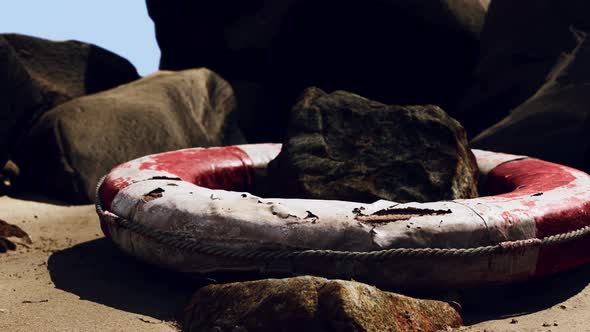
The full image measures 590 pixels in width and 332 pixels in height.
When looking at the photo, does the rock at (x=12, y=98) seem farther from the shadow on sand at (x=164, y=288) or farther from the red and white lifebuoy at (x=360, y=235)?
the red and white lifebuoy at (x=360, y=235)

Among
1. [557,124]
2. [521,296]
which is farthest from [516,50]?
[521,296]

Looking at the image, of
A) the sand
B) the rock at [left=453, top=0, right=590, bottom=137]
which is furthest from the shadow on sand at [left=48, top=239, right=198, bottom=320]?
→ the rock at [left=453, top=0, right=590, bottom=137]

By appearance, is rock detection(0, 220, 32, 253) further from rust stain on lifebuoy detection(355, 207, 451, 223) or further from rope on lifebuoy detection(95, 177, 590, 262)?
rust stain on lifebuoy detection(355, 207, 451, 223)

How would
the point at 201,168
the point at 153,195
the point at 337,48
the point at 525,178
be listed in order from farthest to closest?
the point at 337,48 → the point at 201,168 → the point at 525,178 → the point at 153,195

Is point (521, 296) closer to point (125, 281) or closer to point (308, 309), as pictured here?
point (308, 309)

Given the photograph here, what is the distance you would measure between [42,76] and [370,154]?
3.40 meters

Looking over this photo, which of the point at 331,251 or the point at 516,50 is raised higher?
the point at 331,251

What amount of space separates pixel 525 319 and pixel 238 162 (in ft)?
6.73

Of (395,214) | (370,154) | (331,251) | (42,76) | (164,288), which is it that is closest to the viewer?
(331,251)

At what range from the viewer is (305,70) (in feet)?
22.4

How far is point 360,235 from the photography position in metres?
2.92

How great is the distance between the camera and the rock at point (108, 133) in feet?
16.8

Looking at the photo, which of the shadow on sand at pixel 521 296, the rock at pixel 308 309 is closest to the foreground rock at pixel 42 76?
the rock at pixel 308 309

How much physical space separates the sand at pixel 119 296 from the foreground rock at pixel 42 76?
1379mm
